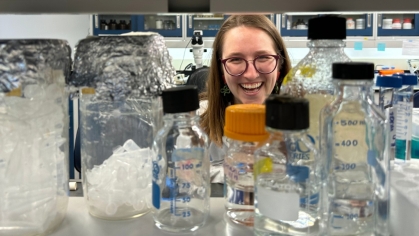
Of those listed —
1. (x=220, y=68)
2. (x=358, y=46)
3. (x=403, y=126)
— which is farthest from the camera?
(x=358, y=46)

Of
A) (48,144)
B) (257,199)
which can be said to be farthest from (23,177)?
(257,199)

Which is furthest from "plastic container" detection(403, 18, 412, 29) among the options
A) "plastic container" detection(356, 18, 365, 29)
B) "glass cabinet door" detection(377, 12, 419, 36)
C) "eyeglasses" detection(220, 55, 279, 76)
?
"eyeglasses" detection(220, 55, 279, 76)

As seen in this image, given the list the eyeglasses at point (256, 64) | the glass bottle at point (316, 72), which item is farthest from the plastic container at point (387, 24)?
the glass bottle at point (316, 72)

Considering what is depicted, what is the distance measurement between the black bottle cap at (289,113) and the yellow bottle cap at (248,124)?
38 millimetres

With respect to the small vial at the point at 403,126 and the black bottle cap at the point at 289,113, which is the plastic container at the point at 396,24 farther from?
the black bottle cap at the point at 289,113

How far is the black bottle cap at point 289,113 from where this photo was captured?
1.15 feet

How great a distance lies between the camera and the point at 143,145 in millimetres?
504

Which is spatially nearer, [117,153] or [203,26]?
[117,153]

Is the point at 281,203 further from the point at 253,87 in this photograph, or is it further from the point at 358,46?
the point at 358,46

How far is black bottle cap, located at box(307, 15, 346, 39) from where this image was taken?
0.40 metres

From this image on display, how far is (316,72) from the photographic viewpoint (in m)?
0.46

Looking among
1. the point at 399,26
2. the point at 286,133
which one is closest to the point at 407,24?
the point at 399,26

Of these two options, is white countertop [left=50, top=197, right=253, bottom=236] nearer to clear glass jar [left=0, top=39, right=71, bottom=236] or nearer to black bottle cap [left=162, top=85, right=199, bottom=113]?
clear glass jar [left=0, top=39, right=71, bottom=236]

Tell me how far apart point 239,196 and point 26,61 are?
27cm
